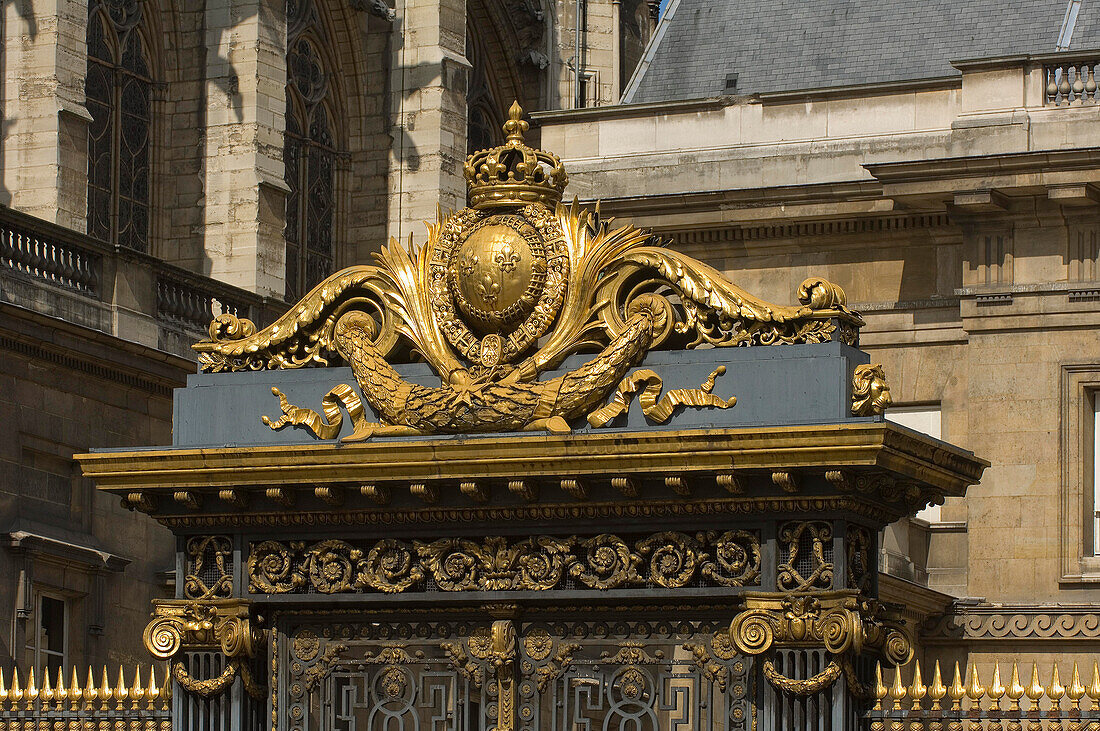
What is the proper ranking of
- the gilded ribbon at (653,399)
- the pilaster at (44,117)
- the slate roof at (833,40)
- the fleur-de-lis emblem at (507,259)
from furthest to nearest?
the pilaster at (44,117) → the slate roof at (833,40) → the fleur-de-lis emblem at (507,259) → the gilded ribbon at (653,399)

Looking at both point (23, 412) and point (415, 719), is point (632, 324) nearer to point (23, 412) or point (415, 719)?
point (415, 719)

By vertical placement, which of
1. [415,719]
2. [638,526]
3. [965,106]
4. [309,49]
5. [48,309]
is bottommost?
[415,719]

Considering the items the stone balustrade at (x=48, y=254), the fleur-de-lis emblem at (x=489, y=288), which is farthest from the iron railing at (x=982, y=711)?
the stone balustrade at (x=48, y=254)

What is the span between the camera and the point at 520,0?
2068 inches

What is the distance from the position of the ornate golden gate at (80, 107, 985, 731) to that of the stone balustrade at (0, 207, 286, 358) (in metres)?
12.7

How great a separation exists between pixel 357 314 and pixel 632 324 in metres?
1.56

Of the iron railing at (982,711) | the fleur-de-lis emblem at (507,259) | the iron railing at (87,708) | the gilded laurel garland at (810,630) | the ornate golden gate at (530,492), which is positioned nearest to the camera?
the iron railing at (982,711)

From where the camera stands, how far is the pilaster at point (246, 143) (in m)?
39.4

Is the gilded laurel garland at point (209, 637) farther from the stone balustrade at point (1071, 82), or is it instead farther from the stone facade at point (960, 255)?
the stone balustrade at point (1071, 82)

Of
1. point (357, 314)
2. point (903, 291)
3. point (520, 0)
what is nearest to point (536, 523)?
point (357, 314)

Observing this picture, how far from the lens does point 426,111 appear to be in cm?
4559

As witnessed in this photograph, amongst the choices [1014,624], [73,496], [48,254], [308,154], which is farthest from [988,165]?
[308,154]

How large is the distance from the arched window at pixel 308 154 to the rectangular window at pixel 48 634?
18.4 metres

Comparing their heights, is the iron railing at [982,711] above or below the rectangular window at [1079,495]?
below
